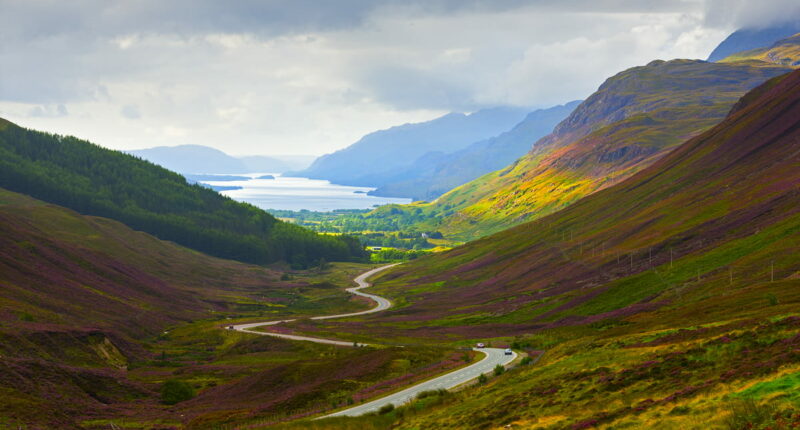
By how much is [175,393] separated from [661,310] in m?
70.3

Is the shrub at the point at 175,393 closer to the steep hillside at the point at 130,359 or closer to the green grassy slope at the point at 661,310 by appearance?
the steep hillside at the point at 130,359

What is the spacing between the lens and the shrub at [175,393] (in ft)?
242

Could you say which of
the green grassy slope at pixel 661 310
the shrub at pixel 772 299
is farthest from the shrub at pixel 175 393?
the shrub at pixel 772 299

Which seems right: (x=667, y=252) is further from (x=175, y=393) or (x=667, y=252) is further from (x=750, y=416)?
(x=750, y=416)

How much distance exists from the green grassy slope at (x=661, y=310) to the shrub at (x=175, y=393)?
3672 cm

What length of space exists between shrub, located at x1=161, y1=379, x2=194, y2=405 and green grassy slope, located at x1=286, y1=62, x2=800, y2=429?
36.7 meters

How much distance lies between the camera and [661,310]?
278 ft

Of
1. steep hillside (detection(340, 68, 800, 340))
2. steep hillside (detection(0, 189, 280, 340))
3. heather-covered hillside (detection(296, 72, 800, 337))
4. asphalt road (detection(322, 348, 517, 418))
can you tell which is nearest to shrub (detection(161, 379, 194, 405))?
steep hillside (detection(0, 189, 280, 340))

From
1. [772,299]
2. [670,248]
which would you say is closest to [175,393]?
[772,299]

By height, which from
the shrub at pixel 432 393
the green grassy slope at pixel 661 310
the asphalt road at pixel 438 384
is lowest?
the asphalt road at pixel 438 384

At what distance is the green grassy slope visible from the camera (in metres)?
33.2

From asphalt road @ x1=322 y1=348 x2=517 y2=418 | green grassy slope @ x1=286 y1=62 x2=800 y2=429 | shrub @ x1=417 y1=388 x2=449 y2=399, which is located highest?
green grassy slope @ x1=286 y1=62 x2=800 y2=429

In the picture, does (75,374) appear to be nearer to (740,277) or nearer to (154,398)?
(154,398)

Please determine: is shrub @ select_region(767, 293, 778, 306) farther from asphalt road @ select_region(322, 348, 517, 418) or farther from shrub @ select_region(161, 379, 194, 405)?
shrub @ select_region(161, 379, 194, 405)
